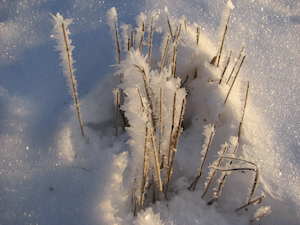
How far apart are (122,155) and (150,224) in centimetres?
35

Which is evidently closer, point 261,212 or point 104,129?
point 261,212

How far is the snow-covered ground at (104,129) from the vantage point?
2.58ft

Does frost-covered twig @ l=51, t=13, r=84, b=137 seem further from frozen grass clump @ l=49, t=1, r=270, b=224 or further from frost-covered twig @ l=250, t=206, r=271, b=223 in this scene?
frost-covered twig @ l=250, t=206, r=271, b=223

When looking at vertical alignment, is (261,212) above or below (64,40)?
below

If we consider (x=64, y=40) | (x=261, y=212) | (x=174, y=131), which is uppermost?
(x=64, y=40)

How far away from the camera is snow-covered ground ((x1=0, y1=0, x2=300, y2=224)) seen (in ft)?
2.58

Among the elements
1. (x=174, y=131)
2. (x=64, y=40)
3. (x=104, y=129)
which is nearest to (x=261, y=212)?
(x=174, y=131)

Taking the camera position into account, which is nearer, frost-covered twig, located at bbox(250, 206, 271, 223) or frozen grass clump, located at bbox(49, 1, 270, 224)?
frozen grass clump, located at bbox(49, 1, 270, 224)

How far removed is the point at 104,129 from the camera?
3.57ft

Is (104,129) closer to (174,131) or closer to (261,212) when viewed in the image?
(174,131)

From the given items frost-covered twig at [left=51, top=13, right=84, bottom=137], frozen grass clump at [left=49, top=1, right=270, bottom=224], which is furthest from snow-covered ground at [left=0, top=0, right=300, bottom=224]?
frost-covered twig at [left=51, top=13, right=84, bottom=137]

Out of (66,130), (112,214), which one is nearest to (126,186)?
(112,214)

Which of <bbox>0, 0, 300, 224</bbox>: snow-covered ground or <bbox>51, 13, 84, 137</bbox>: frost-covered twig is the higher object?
<bbox>51, 13, 84, 137</bbox>: frost-covered twig

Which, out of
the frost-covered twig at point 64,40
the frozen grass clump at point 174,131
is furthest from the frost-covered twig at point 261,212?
the frost-covered twig at point 64,40
